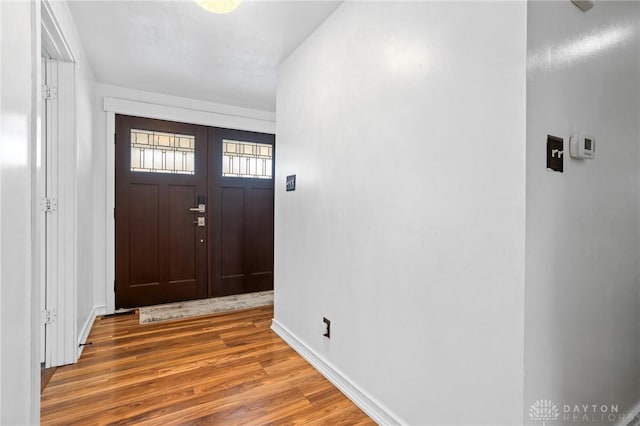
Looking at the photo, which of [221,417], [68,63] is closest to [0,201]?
[221,417]

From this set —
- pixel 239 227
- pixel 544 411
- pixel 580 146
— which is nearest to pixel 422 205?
pixel 580 146

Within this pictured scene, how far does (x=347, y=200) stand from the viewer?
6.64 ft

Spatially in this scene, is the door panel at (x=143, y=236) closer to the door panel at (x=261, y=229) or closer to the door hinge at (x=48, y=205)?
the door panel at (x=261, y=229)

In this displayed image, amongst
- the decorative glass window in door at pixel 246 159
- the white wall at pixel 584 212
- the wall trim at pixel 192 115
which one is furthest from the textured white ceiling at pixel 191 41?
the white wall at pixel 584 212

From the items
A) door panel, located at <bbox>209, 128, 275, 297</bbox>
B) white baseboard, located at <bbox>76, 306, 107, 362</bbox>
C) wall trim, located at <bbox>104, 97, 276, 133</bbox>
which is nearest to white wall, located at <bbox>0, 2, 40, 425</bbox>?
white baseboard, located at <bbox>76, 306, 107, 362</bbox>

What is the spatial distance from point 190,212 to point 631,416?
407 centimetres

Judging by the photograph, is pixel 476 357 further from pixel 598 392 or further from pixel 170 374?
pixel 170 374

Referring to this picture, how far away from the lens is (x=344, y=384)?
2006mm

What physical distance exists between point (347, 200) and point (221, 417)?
144cm

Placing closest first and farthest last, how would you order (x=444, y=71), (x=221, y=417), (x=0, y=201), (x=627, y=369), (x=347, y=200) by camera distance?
1. (x=0, y=201)
2. (x=444, y=71)
3. (x=627, y=369)
4. (x=221, y=417)
5. (x=347, y=200)

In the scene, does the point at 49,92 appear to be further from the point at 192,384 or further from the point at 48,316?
the point at 192,384

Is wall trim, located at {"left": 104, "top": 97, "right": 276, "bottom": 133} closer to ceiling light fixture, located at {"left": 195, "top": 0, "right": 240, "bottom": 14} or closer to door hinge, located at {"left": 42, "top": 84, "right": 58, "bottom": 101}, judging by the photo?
door hinge, located at {"left": 42, "top": 84, "right": 58, "bottom": 101}

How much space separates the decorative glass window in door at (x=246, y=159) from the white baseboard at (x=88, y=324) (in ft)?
6.66

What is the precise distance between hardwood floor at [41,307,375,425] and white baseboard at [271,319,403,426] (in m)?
0.04
